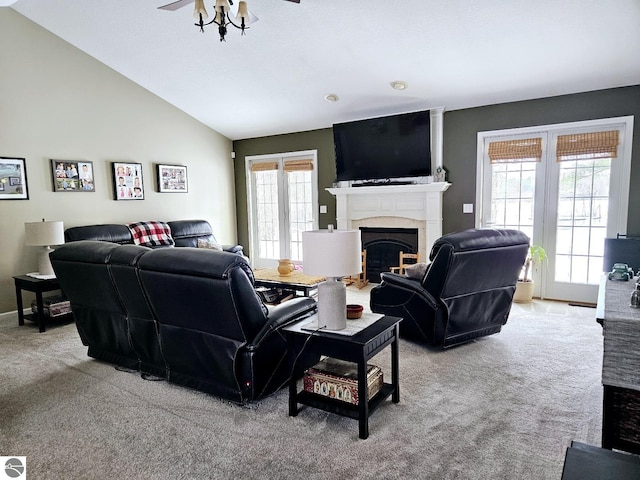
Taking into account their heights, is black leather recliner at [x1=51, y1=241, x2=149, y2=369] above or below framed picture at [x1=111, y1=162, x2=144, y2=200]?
below

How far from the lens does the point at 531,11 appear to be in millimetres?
3490

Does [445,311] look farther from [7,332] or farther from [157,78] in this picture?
[157,78]

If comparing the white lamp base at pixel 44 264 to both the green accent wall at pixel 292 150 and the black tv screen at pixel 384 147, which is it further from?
the black tv screen at pixel 384 147

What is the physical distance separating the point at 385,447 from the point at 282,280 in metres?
2.38

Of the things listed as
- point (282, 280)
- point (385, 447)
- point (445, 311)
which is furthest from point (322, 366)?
point (282, 280)

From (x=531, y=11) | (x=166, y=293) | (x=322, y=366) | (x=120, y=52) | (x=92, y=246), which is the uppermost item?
(x=120, y=52)

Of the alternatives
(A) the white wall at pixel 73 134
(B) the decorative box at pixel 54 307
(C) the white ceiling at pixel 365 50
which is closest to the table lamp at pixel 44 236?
(B) the decorative box at pixel 54 307

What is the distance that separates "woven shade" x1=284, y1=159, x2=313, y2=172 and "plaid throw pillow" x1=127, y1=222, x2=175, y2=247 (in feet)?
7.46

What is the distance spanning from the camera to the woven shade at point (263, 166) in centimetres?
726

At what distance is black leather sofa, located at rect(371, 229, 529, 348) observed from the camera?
3.19 m

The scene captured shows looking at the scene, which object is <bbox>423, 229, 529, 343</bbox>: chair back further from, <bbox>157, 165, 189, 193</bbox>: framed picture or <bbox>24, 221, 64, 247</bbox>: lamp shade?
<bbox>157, 165, 189, 193</bbox>: framed picture

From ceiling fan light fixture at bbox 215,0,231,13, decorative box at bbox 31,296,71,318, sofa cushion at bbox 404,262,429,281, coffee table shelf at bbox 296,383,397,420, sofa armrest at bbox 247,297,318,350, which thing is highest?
ceiling fan light fixture at bbox 215,0,231,13

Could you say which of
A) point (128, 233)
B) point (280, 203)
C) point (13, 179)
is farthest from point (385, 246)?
point (13, 179)

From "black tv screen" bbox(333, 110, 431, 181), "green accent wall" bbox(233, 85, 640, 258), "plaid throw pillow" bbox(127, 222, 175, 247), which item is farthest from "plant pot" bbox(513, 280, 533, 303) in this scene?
"plaid throw pillow" bbox(127, 222, 175, 247)
